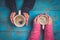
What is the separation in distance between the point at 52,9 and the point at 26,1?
34cm

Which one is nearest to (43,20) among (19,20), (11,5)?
(19,20)

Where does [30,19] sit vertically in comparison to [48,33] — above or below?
above

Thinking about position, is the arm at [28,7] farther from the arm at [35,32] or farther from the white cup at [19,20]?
the arm at [35,32]

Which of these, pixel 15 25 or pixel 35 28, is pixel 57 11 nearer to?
pixel 35 28

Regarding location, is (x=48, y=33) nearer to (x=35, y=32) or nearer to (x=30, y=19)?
(x=35, y=32)

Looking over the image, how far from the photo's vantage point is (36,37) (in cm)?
224

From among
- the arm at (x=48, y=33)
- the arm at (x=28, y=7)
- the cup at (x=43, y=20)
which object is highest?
the arm at (x=28, y=7)

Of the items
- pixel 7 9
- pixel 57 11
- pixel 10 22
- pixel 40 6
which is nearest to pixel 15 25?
pixel 10 22

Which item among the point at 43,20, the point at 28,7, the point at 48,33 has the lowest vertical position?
the point at 48,33

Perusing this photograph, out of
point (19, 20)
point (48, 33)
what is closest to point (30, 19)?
point (19, 20)

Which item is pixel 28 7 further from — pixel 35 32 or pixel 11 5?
pixel 35 32

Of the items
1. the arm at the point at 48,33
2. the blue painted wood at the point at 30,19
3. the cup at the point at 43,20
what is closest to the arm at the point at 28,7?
the blue painted wood at the point at 30,19

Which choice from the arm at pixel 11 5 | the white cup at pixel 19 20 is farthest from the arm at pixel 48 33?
the arm at pixel 11 5

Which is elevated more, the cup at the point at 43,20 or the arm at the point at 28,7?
the arm at the point at 28,7
